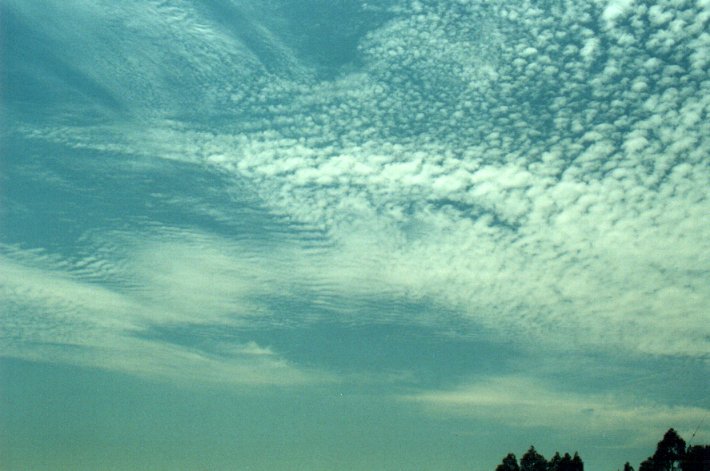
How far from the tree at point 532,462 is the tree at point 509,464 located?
102 cm

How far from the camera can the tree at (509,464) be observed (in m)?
108

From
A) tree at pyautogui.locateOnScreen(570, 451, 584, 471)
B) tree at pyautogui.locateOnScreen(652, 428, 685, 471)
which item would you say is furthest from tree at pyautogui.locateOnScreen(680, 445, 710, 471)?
tree at pyautogui.locateOnScreen(570, 451, 584, 471)

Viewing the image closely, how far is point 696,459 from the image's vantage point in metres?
70.5

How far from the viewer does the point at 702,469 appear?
6862cm

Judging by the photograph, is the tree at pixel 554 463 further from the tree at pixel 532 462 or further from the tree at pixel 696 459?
the tree at pixel 696 459

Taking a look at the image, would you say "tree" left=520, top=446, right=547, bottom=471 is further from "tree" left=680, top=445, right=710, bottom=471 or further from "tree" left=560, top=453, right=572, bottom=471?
"tree" left=680, top=445, right=710, bottom=471

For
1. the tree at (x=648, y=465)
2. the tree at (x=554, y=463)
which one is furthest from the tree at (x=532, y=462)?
the tree at (x=648, y=465)

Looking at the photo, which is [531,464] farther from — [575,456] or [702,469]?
A: [702,469]

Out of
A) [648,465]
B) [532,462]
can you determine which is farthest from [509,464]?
[648,465]

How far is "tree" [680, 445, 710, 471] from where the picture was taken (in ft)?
226

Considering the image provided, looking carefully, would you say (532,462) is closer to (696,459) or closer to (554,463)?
(554,463)

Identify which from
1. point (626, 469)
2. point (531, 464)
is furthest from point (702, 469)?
point (531, 464)

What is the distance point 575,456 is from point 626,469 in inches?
414

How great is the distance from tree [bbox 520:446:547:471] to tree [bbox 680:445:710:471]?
36.4m
